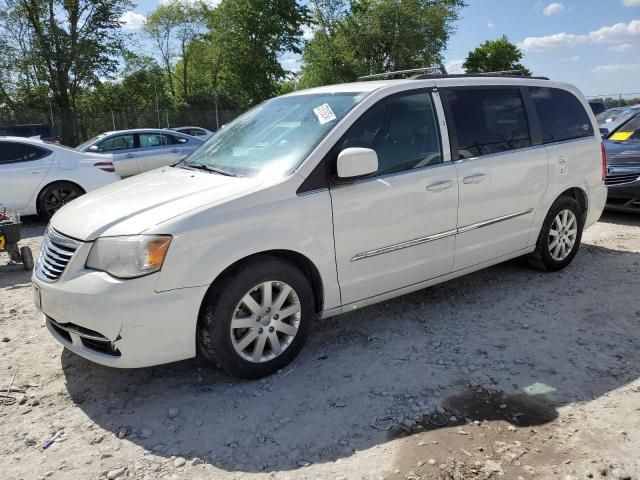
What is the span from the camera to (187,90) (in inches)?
1724

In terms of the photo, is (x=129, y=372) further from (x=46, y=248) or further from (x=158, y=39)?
(x=158, y=39)

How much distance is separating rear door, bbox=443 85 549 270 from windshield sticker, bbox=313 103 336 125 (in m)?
0.99

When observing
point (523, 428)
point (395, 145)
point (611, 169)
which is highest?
point (395, 145)

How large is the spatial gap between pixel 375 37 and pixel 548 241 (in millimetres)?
34402

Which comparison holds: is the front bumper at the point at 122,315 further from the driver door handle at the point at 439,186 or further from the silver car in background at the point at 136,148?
the silver car in background at the point at 136,148

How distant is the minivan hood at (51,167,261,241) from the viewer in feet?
10.1

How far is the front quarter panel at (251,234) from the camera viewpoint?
299cm

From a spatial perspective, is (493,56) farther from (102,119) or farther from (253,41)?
(102,119)

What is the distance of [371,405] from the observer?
3.13m

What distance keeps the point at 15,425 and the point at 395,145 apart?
117 inches

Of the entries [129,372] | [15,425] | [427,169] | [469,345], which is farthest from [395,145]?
[15,425]

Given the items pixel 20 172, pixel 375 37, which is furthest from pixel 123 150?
pixel 375 37

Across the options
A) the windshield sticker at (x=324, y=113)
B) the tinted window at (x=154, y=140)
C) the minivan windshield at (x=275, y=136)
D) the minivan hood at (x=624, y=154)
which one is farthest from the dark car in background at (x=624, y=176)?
the tinted window at (x=154, y=140)

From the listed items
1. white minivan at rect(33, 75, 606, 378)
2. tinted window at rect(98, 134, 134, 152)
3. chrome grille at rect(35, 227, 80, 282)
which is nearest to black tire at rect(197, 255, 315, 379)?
white minivan at rect(33, 75, 606, 378)
